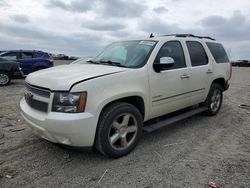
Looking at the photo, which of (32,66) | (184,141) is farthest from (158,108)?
(32,66)

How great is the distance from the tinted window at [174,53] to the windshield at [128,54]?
23cm

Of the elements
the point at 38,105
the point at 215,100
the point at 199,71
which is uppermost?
the point at 199,71

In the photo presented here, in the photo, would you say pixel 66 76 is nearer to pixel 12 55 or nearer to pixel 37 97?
pixel 37 97

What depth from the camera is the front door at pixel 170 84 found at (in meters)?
4.51

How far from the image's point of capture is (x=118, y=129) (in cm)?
400

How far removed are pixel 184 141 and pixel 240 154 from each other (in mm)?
939

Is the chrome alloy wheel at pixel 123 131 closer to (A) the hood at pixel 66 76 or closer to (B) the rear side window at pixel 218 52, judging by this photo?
(A) the hood at pixel 66 76

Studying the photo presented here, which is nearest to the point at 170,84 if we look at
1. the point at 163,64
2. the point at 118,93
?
the point at 163,64

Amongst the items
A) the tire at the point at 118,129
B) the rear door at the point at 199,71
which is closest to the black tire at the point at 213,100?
the rear door at the point at 199,71

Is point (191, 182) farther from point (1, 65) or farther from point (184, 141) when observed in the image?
point (1, 65)

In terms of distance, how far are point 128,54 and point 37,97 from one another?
1748mm

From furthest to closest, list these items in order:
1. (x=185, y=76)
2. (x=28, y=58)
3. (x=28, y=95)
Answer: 1. (x=28, y=58)
2. (x=185, y=76)
3. (x=28, y=95)

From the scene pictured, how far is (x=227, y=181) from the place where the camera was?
3.41 metres

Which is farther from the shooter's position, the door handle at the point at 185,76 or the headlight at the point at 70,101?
the door handle at the point at 185,76
